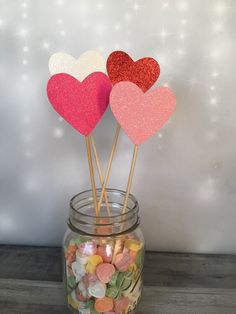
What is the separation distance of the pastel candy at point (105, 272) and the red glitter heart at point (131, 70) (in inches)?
13.5

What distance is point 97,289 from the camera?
685mm

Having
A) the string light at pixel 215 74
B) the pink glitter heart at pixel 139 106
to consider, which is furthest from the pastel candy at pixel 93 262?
the string light at pixel 215 74

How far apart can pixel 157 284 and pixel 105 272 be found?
0.19m

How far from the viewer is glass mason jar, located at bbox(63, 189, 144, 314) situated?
687 mm

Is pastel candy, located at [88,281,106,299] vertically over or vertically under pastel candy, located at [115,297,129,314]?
over

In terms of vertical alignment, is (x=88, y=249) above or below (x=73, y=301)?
above

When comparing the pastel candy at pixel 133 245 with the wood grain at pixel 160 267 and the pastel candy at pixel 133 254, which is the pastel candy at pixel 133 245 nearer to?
the pastel candy at pixel 133 254

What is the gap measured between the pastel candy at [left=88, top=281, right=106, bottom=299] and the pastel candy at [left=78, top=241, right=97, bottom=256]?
0.06m

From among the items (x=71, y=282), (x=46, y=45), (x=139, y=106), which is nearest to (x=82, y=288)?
(x=71, y=282)

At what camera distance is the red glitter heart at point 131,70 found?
2.28 feet

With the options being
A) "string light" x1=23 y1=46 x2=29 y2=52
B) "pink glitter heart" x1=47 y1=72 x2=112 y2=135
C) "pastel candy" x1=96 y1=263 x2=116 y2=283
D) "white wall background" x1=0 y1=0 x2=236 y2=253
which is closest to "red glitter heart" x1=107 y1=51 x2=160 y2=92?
"pink glitter heart" x1=47 y1=72 x2=112 y2=135

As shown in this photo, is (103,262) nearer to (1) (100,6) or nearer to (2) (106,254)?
(2) (106,254)

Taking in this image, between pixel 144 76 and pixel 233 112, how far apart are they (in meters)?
0.26

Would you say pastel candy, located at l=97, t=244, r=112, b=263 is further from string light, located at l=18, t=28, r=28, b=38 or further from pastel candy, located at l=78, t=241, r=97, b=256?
string light, located at l=18, t=28, r=28, b=38
